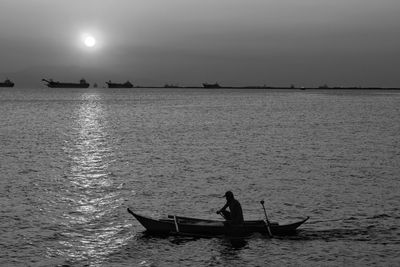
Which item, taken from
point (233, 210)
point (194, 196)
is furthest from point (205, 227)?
point (194, 196)

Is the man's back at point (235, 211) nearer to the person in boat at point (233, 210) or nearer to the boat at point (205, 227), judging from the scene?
the person in boat at point (233, 210)

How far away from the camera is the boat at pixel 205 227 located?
2411 cm

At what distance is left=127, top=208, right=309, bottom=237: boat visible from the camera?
2411 centimetres

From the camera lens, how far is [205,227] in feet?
79.2

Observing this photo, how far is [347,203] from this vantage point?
103 ft

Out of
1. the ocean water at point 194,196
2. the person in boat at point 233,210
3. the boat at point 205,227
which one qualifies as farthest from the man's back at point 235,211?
the ocean water at point 194,196

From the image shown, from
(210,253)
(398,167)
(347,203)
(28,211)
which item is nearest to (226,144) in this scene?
(398,167)

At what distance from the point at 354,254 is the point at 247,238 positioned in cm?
491

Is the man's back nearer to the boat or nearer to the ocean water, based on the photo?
the boat

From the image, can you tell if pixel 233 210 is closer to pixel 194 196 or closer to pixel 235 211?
pixel 235 211

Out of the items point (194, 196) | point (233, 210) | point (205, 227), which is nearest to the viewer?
point (233, 210)

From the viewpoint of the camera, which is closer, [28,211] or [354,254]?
[354,254]

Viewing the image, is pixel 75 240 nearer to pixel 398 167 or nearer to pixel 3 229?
pixel 3 229

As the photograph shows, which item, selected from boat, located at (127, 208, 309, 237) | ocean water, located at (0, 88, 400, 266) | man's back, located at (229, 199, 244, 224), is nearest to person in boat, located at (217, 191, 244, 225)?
man's back, located at (229, 199, 244, 224)
